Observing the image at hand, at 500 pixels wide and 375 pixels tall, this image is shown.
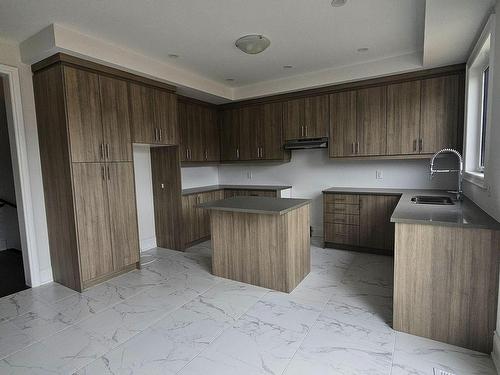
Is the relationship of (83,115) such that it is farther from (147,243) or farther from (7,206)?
(7,206)

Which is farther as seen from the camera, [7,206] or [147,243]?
[7,206]

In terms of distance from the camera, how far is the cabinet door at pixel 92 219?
293 cm

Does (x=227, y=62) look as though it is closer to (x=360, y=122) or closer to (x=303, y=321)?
(x=360, y=122)

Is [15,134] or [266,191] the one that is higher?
[15,134]

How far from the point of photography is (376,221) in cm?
379

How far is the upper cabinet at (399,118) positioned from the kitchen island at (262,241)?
1.52 metres

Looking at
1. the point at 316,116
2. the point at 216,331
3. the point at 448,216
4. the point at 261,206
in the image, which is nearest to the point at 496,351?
the point at 448,216

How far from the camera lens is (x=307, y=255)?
3.23 meters

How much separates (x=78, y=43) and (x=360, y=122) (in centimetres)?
345

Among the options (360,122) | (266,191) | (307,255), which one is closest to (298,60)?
(360,122)

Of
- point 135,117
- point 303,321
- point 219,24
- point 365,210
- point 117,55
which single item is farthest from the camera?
point 365,210

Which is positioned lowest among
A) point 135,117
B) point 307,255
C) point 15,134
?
point 307,255

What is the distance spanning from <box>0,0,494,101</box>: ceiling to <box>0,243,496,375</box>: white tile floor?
7.99ft

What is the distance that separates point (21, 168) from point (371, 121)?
4.23m
